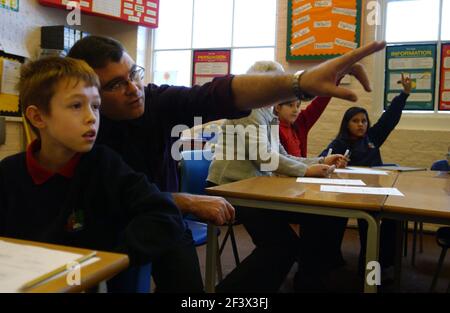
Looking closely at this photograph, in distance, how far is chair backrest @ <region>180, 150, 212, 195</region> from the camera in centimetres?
220

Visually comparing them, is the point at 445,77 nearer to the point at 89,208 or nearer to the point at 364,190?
the point at 364,190

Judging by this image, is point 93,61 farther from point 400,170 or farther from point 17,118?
point 17,118

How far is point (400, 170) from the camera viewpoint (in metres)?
2.67

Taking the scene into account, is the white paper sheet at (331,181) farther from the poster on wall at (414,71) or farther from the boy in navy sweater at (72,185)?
the poster on wall at (414,71)

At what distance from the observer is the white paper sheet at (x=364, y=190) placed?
155 centimetres

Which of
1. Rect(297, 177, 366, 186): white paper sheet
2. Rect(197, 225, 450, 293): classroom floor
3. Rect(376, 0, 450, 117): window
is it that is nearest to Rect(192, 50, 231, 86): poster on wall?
Rect(376, 0, 450, 117): window

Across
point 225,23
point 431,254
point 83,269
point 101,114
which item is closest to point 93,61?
point 101,114

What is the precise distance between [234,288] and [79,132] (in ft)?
2.90

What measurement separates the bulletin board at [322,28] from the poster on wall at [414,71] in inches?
15.8

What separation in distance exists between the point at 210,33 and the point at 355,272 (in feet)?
10.3

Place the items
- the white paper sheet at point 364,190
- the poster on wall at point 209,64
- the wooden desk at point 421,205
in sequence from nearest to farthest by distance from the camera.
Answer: the wooden desk at point 421,205, the white paper sheet at point 364,190, the poster on wall at point 209,64

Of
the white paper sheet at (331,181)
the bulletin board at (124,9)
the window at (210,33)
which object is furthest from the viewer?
the window at (210,33)

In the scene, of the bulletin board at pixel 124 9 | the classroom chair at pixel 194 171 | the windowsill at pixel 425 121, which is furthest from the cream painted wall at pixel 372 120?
the classroom chair at pixel 194 171

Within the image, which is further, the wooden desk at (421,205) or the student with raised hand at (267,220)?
the student with raised hand at (267,220)
